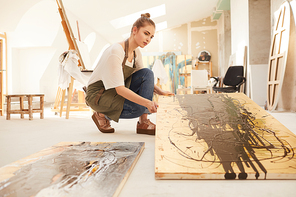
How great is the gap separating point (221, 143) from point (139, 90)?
872 millimetres

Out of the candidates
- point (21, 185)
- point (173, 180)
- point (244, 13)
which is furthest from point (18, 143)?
point (244, 13)

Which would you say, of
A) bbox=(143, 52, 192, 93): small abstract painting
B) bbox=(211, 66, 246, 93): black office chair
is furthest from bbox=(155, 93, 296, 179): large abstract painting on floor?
bbox=(143, 52, 192, 93): small abstract painting

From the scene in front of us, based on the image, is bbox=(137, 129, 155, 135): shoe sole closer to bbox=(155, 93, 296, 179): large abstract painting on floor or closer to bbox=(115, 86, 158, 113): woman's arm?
bbox=(155, 93, 296, 179): large abstract painting on floor

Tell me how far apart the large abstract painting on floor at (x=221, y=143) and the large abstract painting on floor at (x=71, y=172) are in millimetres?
168

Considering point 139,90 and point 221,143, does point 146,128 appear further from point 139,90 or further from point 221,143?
point 221,143

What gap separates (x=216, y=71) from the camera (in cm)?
930

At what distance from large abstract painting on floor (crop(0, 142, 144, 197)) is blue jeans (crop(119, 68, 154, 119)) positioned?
1.72ft

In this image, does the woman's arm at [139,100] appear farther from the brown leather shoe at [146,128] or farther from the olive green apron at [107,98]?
the brown leather shoe at [146,128]

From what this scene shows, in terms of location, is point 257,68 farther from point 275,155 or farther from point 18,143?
point 18,143

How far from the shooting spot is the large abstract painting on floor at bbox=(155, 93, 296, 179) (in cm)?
80

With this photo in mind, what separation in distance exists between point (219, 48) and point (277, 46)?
18.9 ft

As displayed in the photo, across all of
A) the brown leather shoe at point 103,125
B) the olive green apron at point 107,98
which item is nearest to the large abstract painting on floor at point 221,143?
the olive green apron at point 107,98

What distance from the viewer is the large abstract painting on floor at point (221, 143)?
31.5 inches

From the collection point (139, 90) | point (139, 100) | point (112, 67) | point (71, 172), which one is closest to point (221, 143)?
point (139, 100)
